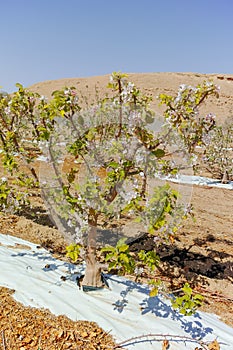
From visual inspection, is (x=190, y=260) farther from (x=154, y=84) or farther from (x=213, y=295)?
(x=154, y=84)

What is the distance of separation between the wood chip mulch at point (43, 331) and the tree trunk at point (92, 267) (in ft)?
2.40

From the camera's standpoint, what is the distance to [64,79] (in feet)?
170

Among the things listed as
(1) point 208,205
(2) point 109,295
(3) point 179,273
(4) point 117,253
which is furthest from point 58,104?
(1) point 208,205

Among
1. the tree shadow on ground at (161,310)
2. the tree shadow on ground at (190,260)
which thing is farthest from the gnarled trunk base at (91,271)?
the tree shadow on ground at (190,260)

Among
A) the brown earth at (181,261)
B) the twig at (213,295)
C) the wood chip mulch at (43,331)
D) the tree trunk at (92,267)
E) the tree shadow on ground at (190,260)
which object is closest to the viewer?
the wood chip mulch at (43,331)

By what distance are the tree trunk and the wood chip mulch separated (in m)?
0.73

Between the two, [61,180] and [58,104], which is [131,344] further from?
[58,104]

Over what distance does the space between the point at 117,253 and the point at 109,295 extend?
4.26 ft

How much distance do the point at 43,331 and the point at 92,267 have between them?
1.12m

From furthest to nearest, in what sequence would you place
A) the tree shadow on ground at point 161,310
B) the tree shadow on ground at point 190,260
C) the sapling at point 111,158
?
the tree shadow on ground at point 190,260 → the tree shadow on ground at point 161,310 → the sapling at point 111,158

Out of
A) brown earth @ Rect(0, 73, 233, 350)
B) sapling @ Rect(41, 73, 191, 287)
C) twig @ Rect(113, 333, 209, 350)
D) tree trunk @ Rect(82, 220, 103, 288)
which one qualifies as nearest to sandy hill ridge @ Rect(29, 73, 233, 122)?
brown earth @ Rect(0, 73, 233, 350)

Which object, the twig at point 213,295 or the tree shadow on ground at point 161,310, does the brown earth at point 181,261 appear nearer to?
the twig at point 213,295

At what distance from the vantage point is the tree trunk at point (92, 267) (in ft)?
12.3

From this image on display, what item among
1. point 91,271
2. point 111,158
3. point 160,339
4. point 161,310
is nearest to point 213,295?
point 161,310
